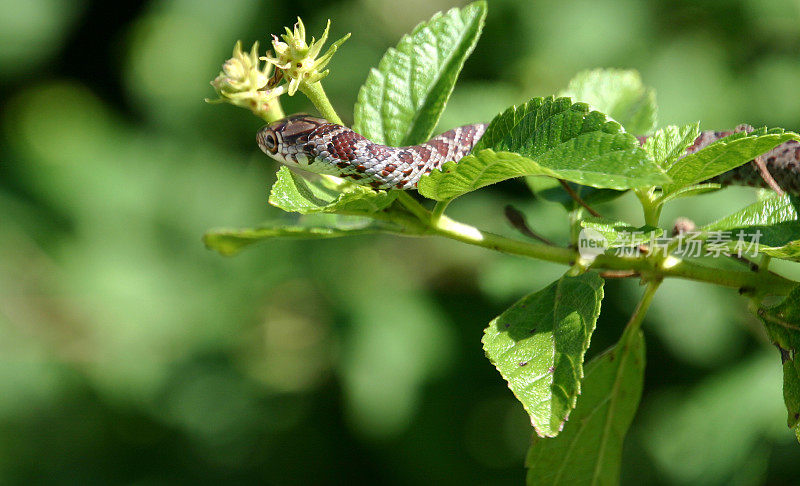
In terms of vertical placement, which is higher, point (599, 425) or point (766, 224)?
point (766, 224)

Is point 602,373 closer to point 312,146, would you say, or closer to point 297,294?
point 312,146

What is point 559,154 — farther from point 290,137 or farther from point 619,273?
point 290,137

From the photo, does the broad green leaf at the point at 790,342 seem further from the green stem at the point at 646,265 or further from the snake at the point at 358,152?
the snake at the point at 358,152

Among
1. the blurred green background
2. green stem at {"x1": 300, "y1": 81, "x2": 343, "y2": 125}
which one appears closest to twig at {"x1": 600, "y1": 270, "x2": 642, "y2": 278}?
green stem at {"x1": 300, "y1": 81, "x2": 343, "y2": 125}

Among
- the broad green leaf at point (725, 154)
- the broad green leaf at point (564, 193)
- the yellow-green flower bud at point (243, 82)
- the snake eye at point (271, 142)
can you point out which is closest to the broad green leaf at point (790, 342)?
Answer: the broad green leaf at point (725, 154)

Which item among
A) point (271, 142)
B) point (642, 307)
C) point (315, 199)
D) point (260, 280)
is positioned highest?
point (315, 199)

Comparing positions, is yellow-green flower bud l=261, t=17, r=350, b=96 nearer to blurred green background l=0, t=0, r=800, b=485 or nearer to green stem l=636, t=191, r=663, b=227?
green stem l=636, t=191, r=663, b=227

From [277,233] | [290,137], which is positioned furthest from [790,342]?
[290,137]
